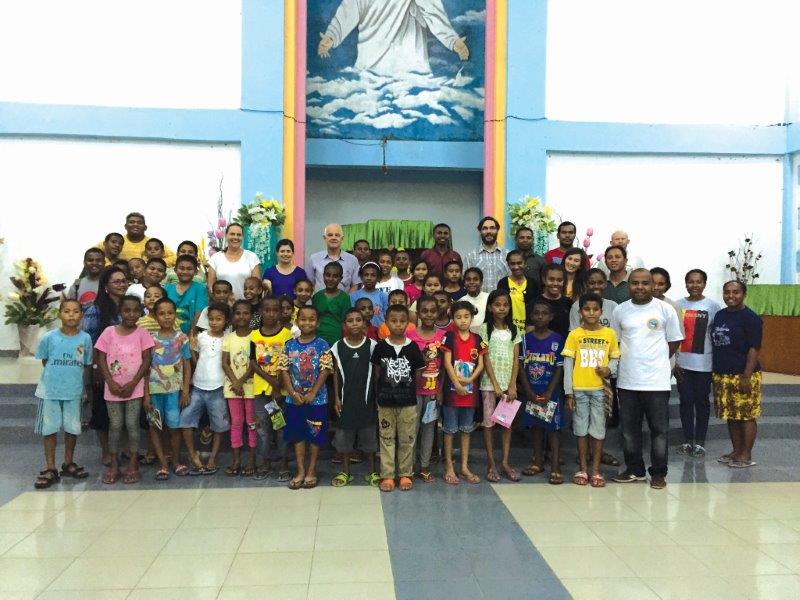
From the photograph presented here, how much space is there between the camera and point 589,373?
13.8ft

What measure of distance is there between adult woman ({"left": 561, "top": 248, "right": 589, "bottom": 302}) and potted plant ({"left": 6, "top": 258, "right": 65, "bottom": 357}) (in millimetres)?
6064

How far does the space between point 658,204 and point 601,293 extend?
15.9 ft

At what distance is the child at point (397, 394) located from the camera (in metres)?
4.08

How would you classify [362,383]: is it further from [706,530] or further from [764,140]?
[764,140]

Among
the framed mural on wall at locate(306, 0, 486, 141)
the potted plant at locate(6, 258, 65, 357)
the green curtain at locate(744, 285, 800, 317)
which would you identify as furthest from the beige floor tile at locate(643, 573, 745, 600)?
the framed mural on wall at locate(306, 0, 486, 141)

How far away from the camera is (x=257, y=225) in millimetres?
7516

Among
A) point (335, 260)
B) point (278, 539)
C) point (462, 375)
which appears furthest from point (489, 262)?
point (278, 539)

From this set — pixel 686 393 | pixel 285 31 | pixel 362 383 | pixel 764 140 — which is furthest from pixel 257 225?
pixel 764 140

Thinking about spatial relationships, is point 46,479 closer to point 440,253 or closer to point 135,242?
point 135,242

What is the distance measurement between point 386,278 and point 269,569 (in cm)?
300

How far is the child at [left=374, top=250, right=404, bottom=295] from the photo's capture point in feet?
17.4

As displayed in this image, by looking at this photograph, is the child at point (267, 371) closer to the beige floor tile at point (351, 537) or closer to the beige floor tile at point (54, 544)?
the beige floor tile at point (351, 537)

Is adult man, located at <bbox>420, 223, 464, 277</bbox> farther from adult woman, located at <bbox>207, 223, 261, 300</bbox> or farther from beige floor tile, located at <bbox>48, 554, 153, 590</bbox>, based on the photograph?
beige floor tile, located at <bbox>48, 554, 153, 590</bbox>

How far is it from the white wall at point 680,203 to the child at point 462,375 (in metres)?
5.08
